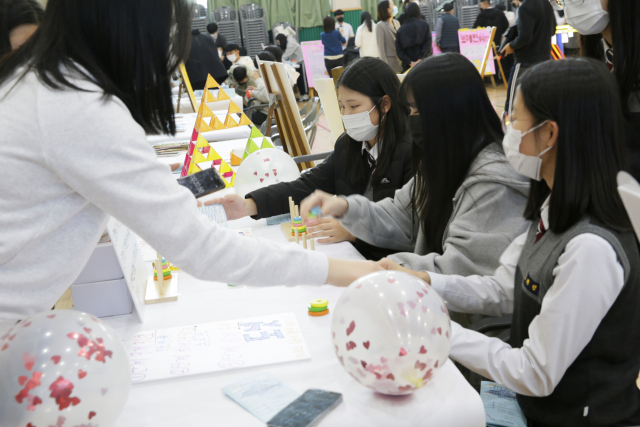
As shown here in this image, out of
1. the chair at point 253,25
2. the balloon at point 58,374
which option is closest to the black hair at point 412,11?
the chair at point 253,25

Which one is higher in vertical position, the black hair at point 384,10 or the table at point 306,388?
the black hair at point 384,10

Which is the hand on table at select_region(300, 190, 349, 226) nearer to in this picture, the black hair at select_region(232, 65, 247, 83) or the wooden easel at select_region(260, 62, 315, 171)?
the wooden easel at select_region(260, 62, 315, 171)

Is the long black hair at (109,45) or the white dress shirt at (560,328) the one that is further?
the white dress shirt at (560,328)

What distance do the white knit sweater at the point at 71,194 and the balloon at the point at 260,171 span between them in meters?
1.21

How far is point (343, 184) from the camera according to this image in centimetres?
230

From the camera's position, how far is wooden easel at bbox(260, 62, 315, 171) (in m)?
3.24

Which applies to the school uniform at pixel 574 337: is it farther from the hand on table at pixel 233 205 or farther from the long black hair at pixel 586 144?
the hand on table at pixel 233 205

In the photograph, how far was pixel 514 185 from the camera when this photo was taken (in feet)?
4.83

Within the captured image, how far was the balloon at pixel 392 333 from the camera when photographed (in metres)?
0.87

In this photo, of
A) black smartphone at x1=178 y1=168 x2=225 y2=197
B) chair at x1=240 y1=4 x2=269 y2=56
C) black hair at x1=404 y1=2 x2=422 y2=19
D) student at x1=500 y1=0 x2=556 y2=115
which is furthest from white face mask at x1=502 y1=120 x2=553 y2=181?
chair at x1=240 y1=4 x2=269 y2=56

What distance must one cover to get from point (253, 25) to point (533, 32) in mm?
10018

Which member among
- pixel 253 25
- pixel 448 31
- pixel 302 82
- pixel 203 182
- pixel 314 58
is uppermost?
pixel 253 25

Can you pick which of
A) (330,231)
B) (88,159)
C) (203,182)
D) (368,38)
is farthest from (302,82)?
(88,159)

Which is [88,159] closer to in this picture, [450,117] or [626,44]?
[450,117]
